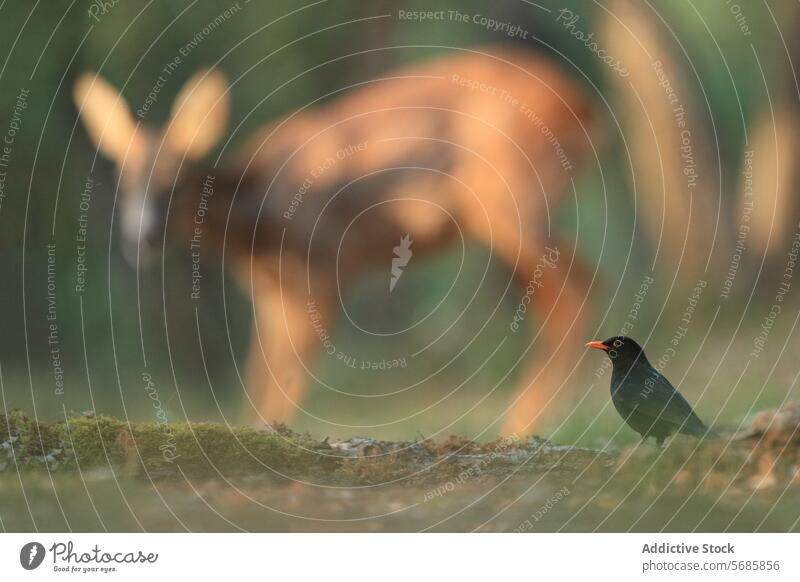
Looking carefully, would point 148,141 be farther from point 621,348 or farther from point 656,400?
point 656,400

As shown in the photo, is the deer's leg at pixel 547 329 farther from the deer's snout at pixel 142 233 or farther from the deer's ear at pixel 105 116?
the deer's ear at pixel 105 116

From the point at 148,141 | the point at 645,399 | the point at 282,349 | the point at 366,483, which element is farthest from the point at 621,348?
the point at 148,141

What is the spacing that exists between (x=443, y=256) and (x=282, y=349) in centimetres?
72

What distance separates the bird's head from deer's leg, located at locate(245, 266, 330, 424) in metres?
1.06

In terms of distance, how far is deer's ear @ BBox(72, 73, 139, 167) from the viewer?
4.54 m

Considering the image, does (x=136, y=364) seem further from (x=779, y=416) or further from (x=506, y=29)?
(x=779, y=416)

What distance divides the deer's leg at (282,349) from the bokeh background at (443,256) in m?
0.06

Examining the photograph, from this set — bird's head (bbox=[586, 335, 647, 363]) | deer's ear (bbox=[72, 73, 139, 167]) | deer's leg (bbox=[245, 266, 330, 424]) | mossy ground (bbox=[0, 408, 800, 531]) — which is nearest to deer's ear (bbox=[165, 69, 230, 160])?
deer's ear (bbox=[72, 73, 139, 167])

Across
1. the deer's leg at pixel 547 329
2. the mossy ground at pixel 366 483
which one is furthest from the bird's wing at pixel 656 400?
the deer's leg at pixel 547 329

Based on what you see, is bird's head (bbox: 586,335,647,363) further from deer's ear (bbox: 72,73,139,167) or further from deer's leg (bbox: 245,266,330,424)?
deer's ear (bbox: 72,73,139,167)
